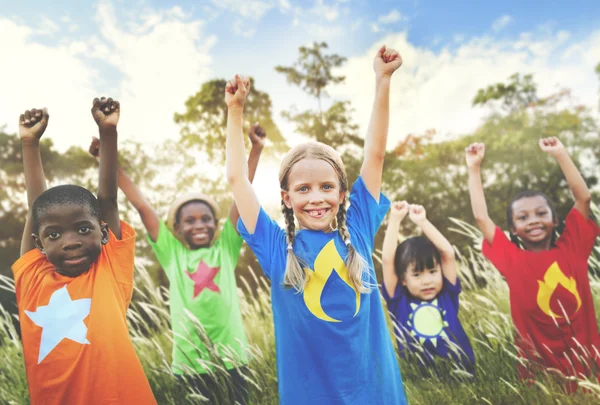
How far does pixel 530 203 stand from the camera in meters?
2.92

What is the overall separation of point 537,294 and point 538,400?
25.6 inches

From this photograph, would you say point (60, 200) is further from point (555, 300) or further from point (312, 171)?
point (555, 300)

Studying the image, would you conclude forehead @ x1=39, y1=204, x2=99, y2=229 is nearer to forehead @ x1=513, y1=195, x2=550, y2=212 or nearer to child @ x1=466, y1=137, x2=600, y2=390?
child @ x1=466, y1=137, x2=600, y2=390

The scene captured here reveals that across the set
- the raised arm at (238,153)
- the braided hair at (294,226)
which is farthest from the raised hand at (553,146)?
the raised arm at (238,153)

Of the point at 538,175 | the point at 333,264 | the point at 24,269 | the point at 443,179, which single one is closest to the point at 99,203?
the point at 24,269

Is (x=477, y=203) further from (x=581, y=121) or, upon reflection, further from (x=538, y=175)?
(x=581, y=121)

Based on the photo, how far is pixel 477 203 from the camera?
3.01 m

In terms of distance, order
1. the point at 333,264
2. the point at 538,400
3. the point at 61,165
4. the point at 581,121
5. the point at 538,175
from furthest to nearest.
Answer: the point at 581,121
the point at 538,175
the point at 61,165
the point at 538,400
the point at 333,264

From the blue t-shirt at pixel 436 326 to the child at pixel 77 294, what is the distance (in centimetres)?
175

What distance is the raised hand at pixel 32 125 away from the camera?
6.84 feet

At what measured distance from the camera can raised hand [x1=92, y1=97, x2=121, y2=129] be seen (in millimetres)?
1979

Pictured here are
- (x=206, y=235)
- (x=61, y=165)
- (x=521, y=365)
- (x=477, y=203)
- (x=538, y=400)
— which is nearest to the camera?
(x=538, y=400)

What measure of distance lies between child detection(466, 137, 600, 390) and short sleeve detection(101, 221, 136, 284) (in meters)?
2.24

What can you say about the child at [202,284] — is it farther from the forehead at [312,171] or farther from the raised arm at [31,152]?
the forehead at [312,171]
